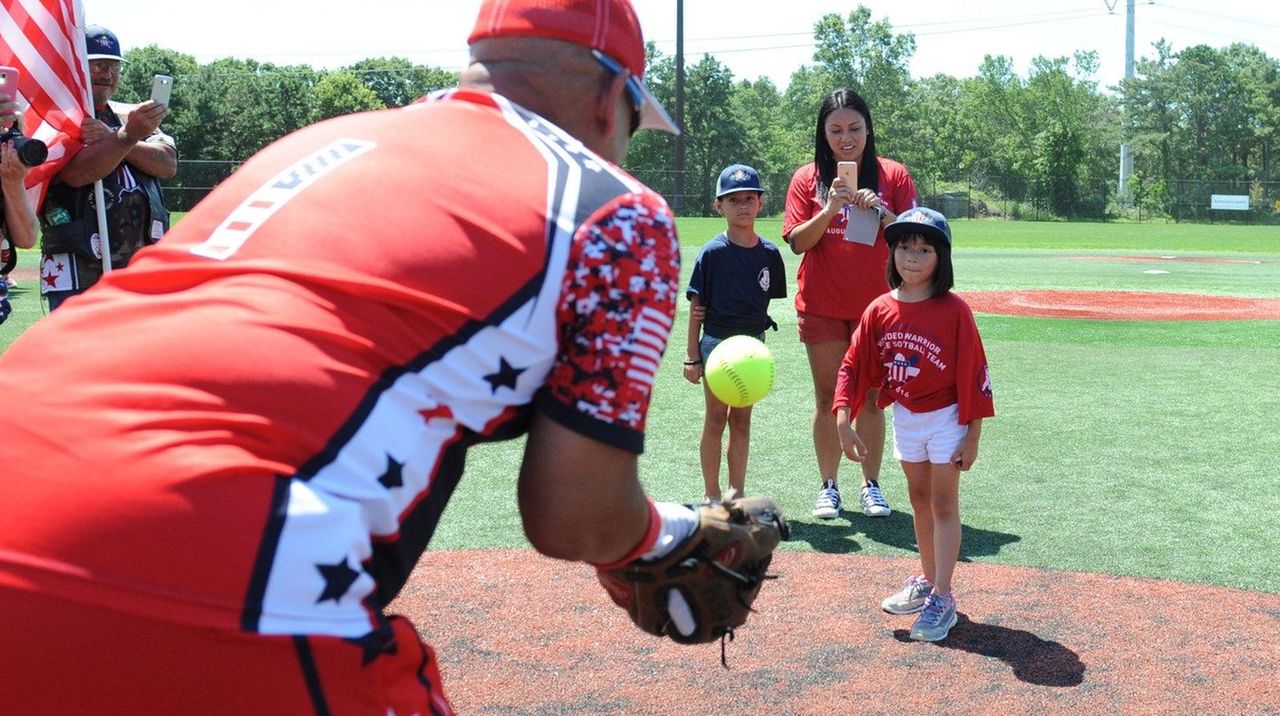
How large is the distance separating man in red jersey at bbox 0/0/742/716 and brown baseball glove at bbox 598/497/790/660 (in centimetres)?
22

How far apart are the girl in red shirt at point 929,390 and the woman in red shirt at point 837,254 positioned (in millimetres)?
1360

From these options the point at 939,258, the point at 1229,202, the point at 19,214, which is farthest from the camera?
the point at 1229,202

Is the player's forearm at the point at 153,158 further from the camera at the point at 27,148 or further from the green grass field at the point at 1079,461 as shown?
the green grass field at the point at 1079,461

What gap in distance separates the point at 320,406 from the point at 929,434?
3.97m

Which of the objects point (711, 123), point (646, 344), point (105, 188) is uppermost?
point (711, 123)

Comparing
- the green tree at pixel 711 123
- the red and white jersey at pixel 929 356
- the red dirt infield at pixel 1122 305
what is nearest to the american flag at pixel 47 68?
the red and white jersey at pixel 929 356

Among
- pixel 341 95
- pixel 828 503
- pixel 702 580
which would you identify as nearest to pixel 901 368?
pixel 828 503

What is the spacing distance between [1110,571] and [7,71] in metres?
5.92

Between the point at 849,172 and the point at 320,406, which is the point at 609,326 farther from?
the point at 849,172

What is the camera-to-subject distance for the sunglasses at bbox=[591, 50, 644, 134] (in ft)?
7.14

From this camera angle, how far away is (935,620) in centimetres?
512

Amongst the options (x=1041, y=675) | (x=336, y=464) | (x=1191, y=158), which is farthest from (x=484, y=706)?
(x=1191, y=158)

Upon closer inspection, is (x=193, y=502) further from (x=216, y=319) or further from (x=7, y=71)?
(x=7, y=71)

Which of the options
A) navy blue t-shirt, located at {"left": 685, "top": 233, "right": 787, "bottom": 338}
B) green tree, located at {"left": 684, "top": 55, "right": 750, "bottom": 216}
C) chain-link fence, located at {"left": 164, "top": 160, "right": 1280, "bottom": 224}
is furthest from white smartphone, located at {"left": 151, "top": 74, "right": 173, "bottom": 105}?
green tree, located at {"left": 684, "top": 55, "right": 750, "bottom": 216}
